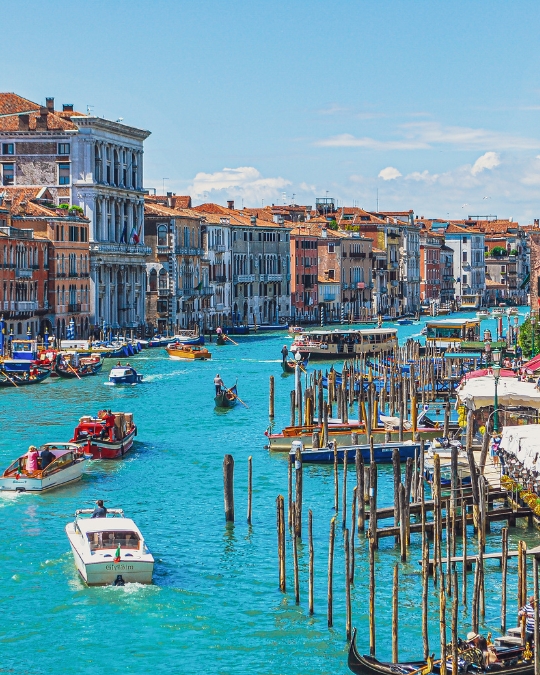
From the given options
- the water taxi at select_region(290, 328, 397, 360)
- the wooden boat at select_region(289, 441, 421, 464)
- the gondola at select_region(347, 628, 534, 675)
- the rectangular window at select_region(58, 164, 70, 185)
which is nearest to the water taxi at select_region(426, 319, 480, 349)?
the water taxi at select_region(290, 328, 397, 360)

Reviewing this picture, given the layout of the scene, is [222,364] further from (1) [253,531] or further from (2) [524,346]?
(1) [253,531]

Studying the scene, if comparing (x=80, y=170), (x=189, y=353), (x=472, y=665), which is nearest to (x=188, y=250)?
(x=80, y=170)

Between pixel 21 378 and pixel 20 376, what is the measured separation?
75mm

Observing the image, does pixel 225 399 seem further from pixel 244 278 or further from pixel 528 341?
pixel 244 278

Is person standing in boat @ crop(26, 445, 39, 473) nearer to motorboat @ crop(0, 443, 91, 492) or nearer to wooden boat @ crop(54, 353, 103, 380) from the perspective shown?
motorboat @ crop(0, 443, 91, 492)

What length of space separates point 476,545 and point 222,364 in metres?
34.9

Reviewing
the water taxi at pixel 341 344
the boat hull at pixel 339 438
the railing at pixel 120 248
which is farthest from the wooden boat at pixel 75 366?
the boat hull at pixel 339 438

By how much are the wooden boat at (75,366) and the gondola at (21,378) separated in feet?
3.60

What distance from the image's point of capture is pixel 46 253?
58688mm

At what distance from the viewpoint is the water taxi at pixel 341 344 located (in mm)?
56406

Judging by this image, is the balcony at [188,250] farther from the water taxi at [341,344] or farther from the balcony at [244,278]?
the water taxi at [341,344]

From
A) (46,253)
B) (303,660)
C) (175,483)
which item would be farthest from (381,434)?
(46,253)

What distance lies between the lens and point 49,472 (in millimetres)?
24422

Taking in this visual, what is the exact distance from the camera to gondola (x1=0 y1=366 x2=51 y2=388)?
44250 millimetres
